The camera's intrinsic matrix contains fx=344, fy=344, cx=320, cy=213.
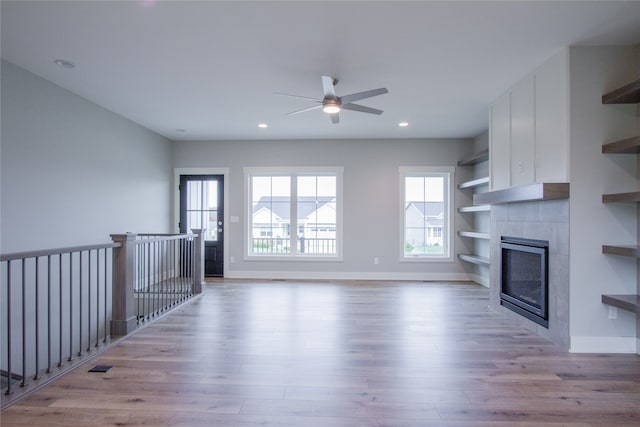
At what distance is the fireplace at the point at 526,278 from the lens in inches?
132

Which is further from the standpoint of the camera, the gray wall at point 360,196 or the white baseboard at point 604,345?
the gray wall at point 360,196

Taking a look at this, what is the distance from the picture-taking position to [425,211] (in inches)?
259

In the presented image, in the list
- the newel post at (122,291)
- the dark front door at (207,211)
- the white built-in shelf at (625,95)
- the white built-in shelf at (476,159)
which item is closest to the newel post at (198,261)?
the dark front door at (207,211)

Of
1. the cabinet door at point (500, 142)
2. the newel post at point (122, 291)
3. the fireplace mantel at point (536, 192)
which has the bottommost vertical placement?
the newel post at point (122, 291)

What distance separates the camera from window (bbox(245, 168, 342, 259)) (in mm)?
6688

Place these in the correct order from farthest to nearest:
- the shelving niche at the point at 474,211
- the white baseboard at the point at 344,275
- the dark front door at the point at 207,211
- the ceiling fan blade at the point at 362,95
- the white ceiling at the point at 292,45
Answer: the dark front door at the point at 207,211 < the white baseboard at the point at 344,275 < the shelving niche at the point at 474,211 < the ceiling fan blade at the point at 362,95 < the white ceiling at the point at 292,45

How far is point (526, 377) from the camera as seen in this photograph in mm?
2541

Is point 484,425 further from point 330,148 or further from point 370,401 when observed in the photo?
point 330,148

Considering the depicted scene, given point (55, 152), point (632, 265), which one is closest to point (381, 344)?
point (632, 265)

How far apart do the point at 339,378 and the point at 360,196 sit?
4.38m

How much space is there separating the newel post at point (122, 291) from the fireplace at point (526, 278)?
4.07 metres

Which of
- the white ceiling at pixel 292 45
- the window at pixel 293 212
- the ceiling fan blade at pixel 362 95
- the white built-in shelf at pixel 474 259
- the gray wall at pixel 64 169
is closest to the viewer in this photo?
the white ceiling at pixel 292 45

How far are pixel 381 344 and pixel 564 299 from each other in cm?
168

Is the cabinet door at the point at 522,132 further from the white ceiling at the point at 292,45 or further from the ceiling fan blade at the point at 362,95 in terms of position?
the ceiling fan blade at the point at 362,95
